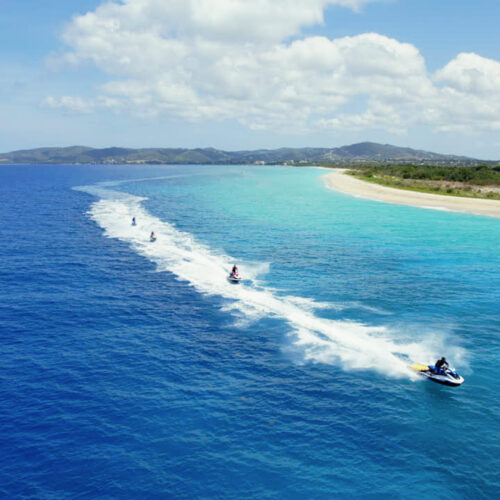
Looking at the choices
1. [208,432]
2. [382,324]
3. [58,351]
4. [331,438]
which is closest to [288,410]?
[331,438]

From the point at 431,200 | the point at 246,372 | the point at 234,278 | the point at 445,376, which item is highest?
the point at 431,200

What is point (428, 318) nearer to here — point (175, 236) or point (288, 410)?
point (288, 410)

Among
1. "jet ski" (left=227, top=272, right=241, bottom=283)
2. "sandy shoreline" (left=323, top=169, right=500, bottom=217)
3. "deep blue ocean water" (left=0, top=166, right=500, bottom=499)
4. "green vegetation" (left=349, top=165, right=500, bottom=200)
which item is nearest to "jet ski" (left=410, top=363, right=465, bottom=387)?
"deep blue ocean water" (left=0, top=166, right=500, bottom=499)

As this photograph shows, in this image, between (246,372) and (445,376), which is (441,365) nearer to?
(445,376)

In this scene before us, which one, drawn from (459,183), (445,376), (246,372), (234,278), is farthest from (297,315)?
(459,183)

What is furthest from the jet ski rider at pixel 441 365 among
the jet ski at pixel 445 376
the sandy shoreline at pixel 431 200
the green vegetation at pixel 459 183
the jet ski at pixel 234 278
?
the green vegetation at pixel 459 183

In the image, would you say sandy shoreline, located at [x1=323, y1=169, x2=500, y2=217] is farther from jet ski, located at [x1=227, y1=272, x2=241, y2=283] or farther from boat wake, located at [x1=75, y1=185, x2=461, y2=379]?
jet ski, located at [x1=227, y1=272, x2=241, y2=283]

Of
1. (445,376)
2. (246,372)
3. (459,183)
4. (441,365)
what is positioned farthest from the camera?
(459,183)
